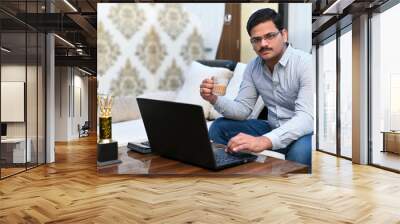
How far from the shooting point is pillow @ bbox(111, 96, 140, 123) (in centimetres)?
529

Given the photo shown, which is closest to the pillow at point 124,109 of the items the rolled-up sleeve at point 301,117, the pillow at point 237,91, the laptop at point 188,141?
the laptop at point 188,141

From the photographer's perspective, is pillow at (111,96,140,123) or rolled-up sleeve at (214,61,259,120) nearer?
rolled-up sleeve at (214,61,259,120)

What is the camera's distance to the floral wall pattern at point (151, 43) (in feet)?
17.5

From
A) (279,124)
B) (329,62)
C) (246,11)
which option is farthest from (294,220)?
(329,62)

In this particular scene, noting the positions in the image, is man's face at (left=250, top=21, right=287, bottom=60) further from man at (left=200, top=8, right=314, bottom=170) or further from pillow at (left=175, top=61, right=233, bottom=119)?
pillow at (left=175, top=61, right=233, bottom=119)

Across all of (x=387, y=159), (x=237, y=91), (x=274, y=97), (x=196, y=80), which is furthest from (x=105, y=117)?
(x=387, y=159)

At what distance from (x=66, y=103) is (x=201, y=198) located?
1049 cm

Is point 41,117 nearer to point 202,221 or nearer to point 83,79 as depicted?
point 202,221

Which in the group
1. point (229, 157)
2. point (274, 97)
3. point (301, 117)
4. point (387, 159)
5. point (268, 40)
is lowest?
point (387, 159)

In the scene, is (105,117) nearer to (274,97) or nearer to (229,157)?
(229,157)

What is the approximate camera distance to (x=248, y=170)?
13.4 ft

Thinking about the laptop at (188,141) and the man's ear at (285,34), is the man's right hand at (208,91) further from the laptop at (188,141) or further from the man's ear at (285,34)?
the man's ear at (285,34)

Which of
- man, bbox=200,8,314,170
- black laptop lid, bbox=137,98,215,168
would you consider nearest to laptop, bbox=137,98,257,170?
black laptop lid, bbox=137,98,215,168

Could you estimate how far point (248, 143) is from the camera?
4.50 metres
